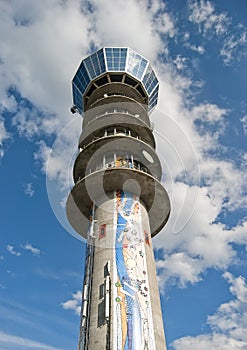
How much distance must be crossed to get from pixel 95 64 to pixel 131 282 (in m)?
26.1

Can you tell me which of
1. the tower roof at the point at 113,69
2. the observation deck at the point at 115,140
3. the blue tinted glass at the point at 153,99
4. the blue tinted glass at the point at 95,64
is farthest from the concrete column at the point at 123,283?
the blue tinted glass at the point at 95,64

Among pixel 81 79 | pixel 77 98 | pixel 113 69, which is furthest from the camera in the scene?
pixel 77 98

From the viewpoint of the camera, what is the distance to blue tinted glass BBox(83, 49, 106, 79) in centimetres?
3488

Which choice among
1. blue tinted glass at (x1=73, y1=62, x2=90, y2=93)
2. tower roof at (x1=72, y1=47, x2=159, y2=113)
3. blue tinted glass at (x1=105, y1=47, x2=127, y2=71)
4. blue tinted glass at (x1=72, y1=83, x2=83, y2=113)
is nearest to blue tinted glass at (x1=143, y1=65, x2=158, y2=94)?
tower roof at (x1=72, y1=47, x2=159, y2=113)

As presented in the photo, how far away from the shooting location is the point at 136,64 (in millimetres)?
36469

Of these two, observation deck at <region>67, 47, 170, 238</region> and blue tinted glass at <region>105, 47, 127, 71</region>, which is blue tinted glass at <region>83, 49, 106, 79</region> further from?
blue tinted glass at <region>105, 47, 127, 71</region>

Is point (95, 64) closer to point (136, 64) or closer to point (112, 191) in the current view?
point (136, 64)

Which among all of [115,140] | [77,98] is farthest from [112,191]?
[77,98]

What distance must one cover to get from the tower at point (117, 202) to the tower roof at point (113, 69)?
12 centimetres

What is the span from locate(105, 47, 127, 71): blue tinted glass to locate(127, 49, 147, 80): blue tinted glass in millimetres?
780

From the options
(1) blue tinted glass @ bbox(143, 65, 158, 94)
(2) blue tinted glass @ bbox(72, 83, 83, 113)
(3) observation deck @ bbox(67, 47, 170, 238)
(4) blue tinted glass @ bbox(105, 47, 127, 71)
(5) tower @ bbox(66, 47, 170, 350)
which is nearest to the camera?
(5) tower @ bbox(66, 47, 170, 350)

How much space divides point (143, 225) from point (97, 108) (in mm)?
13969

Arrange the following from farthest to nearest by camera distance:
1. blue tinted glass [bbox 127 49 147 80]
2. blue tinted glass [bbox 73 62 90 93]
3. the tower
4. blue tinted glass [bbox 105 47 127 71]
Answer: blue tinted glass [bbox 73 62 90 93] → blue tinted glass [bbox 127 49 147 80] → blue tinted glass [bbox 105 47 127 71] → the tower

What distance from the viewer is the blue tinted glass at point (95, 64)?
34.9 m
